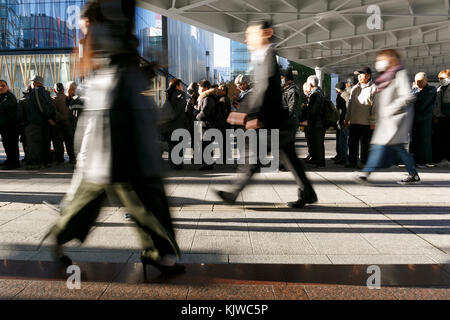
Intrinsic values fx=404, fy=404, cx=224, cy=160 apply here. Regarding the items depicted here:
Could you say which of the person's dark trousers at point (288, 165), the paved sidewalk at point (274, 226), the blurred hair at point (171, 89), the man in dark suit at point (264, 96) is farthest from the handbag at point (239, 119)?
the blurred hair at point (171, 89)

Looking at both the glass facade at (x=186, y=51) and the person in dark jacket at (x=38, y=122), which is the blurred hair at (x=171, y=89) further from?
the glass facade at (x=186, y=51)

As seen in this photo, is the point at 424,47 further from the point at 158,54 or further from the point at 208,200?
the point at 158,54

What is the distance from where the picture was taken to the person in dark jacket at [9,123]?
836 centimetres

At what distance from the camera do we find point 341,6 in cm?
1822

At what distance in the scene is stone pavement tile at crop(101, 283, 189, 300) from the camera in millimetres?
2584

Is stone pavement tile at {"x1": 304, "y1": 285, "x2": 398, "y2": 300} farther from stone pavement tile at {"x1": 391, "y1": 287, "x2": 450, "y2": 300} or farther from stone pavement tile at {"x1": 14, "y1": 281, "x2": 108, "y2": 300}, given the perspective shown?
stone pavement tile at {"x1": 14, "y1": 281, "x2": 108, "y2": 300}

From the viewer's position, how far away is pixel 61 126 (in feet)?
30.8

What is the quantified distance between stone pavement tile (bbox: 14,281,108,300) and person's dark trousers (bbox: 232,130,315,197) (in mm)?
2075

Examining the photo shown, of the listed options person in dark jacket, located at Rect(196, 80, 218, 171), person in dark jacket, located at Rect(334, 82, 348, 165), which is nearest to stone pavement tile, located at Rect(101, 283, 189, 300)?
person in dark jacket, located at Rect(196, 80, 218, 171)

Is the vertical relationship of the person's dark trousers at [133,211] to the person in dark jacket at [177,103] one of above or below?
below

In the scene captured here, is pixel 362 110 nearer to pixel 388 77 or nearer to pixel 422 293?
pixel 388 77

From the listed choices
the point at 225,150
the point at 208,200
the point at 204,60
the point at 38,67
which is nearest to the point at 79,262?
the point at 208,200

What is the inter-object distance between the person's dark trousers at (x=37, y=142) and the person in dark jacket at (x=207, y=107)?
3359mm

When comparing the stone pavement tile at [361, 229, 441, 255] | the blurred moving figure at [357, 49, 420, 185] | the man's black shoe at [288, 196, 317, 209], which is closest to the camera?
the stone pavement tile at [361, 229, 441, 255]
